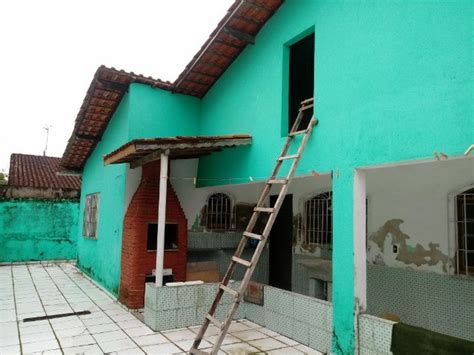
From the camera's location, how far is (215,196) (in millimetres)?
11016

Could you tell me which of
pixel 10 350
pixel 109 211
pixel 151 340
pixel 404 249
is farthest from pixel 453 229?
pixel 109 211

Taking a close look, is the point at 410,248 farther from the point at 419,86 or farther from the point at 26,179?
the point at 26,179

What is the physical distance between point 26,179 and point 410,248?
19.2 meters

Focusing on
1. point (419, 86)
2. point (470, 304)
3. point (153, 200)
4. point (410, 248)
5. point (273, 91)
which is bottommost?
point (470, 304)

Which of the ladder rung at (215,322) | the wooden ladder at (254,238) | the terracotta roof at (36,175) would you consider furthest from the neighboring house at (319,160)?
the terracotta roof at (36,175)

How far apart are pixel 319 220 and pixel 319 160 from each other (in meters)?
3.91

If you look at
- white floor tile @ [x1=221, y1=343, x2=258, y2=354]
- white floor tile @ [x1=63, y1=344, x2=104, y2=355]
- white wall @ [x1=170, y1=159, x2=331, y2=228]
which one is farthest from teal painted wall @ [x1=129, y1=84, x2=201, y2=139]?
white floor tile @ [x1=221, y1=343, x2=258, y2=354]

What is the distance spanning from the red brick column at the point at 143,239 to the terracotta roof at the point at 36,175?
12527 millimetres

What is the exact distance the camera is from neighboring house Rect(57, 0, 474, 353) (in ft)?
14.4

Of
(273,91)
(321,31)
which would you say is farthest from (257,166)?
(321,31)

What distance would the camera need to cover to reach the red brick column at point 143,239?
796 cm

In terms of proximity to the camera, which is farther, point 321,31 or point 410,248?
point 410,248

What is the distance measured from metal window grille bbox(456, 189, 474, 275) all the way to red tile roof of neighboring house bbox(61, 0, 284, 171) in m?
5.09

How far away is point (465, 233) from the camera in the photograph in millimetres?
6441
